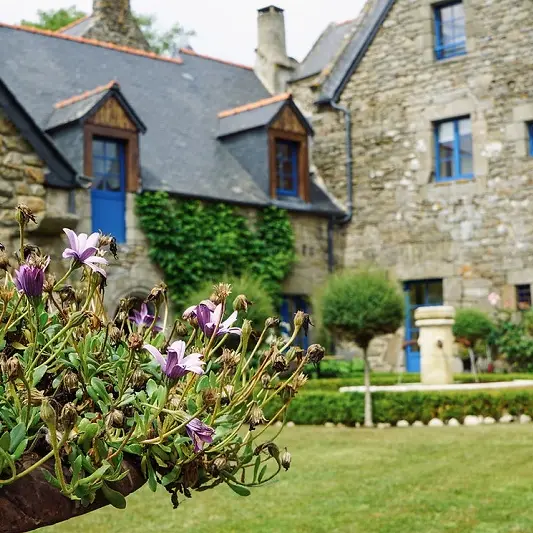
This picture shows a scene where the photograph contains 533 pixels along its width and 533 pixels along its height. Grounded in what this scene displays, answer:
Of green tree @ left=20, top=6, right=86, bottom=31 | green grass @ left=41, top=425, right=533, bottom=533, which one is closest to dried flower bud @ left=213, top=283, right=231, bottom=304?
green grass @ left=41, top=425, right=533, bottom=533

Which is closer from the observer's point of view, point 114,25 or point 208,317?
point 208,317

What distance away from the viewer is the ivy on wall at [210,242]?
585 inches

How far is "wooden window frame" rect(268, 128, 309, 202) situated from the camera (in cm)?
1702

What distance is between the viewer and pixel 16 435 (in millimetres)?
1773

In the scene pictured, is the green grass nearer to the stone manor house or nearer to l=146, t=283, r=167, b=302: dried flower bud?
l=146, t=283, r=167, b=302: dried flower bud

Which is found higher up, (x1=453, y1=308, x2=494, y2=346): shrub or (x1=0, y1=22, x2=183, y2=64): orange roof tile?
(x1=0, y1=22, x2=183, y2=64): orange roof tile

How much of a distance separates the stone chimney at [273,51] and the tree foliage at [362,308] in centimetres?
925

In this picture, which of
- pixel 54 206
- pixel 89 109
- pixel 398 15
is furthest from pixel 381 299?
Answer: pixel 398 15

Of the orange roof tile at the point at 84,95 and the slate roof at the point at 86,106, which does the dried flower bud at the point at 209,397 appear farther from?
the orange roof tile at the point at 84,95

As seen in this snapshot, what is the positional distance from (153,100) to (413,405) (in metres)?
8.90

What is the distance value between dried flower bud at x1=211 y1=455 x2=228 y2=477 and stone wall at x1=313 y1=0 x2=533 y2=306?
1414 cm

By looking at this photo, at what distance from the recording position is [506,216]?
1591 centimetres

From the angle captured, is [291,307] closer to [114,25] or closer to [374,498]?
[114,25]

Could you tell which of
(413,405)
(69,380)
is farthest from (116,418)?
(413,405)
